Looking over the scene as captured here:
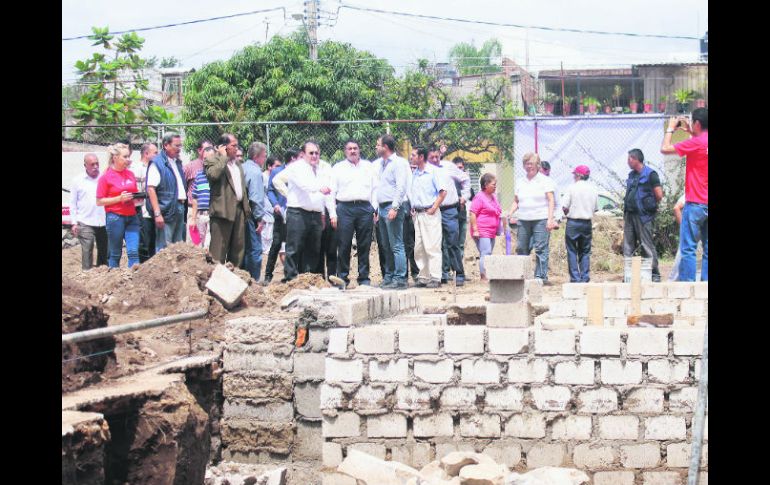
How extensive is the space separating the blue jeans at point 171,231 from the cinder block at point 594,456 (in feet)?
20.9

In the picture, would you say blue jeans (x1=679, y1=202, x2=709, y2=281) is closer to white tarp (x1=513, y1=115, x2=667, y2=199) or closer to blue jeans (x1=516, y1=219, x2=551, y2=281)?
blue jeans (x1=516, y1=219, x2=551, y2=281)

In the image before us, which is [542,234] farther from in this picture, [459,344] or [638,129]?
[459,344]

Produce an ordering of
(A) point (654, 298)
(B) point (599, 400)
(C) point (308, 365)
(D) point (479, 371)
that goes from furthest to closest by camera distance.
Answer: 1. (A) point (654, 298)
2. (C) point (308, 365)
3. (D) point (479, 371)
4. (B) point (599, 400)

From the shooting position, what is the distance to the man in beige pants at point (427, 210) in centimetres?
1338

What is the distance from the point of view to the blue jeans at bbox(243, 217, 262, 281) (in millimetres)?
12445

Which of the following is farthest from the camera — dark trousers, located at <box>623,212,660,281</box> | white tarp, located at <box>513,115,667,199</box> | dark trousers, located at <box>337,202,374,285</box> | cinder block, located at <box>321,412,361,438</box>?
white tarp, located at <box>513,115,667,199</box>

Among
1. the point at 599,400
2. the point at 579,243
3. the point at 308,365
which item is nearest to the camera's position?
the point at 599,400

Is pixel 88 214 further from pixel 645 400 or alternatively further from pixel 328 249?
pixel 645 400

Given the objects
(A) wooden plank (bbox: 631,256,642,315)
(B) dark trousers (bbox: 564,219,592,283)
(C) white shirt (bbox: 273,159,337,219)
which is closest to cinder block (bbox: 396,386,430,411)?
(A) wooden plank (bbox: 631,256,642,315)

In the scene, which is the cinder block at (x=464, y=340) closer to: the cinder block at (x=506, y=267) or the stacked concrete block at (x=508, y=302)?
the stacked concrete block at (x=508, y=302)

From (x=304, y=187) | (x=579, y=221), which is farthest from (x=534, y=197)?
(x=304, y=187)

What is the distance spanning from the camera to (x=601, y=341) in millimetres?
6789

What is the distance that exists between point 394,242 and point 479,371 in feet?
20.6
